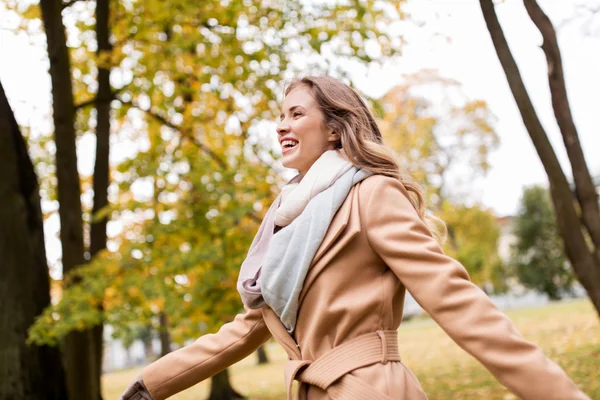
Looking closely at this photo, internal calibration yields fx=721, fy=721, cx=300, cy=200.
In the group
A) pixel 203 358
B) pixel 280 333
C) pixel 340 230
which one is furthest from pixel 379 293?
pixel 203 358

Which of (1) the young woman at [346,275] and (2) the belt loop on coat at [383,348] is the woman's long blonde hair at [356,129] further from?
(2) the belt loop on coat at [383,348]

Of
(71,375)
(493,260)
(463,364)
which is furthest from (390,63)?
(493,260)

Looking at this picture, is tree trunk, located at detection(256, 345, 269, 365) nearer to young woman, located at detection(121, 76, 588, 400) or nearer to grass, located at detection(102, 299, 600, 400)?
grass, located at detection(102, 299, 600, 400)

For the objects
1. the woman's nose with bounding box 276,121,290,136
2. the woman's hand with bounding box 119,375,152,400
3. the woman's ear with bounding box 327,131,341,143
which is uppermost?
the woman's nose with bounding box 276,121,290,136

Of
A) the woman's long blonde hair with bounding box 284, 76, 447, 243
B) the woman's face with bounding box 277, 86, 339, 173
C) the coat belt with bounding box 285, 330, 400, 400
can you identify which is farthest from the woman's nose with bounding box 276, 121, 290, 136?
the coat belt with bounding box 285, 330, 400, 400

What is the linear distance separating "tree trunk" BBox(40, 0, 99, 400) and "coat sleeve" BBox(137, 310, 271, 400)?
6.24 metres

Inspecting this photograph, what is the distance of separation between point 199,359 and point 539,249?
39.9 metres

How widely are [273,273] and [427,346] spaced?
17.1m

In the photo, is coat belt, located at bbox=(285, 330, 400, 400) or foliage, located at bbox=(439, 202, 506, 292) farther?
foliage, located at bbox=(439, 202, 506, 292)

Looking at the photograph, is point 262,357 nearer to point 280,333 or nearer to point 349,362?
point 280,333

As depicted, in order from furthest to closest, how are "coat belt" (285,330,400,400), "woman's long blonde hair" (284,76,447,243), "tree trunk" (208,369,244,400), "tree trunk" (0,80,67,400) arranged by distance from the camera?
"tree trunk" (208,369,244,400) → "tree trunk" (0,80,67,400) → "woman's long blonde hair" (284,76,447,243) → "coat belt" (285,330,400,400)

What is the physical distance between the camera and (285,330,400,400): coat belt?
2.16 m

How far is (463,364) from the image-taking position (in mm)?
13602

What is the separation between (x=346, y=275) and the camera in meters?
2.25
